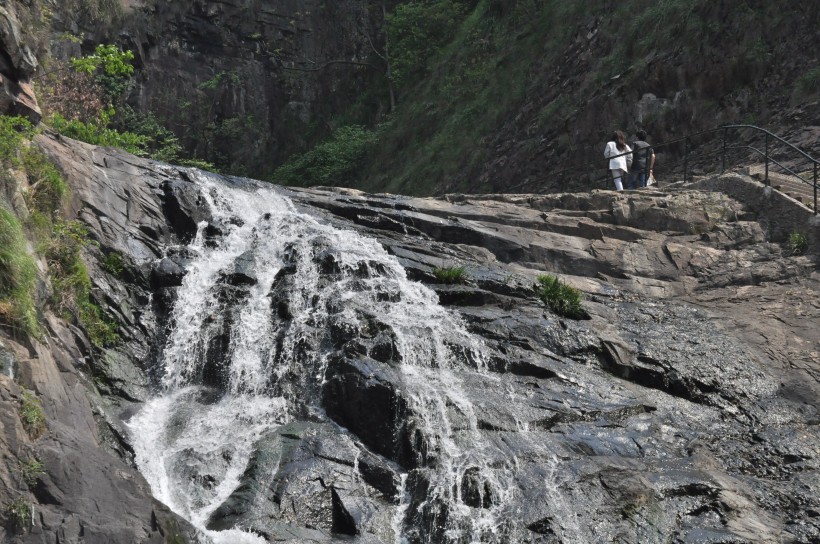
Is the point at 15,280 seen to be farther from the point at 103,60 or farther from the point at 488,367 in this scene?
the point at 488,367

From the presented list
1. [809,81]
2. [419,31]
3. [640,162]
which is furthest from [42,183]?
[419,31]

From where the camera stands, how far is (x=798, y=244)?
1700cm

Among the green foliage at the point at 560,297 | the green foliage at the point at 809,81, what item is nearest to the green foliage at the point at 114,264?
the green foliage at the point at 560,297

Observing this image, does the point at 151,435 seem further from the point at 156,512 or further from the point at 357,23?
the point at 357,23

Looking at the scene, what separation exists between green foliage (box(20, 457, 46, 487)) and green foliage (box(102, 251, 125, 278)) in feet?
20.0

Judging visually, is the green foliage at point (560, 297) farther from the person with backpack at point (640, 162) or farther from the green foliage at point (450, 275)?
the person with backpack at point (640, 162)

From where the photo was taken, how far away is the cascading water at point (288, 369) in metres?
11.0

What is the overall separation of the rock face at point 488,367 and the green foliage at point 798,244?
6.3 inches

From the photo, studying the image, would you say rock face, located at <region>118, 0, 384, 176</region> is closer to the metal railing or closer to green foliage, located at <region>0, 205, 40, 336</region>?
the metal railing

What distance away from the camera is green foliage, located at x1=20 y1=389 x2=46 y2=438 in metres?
8.87

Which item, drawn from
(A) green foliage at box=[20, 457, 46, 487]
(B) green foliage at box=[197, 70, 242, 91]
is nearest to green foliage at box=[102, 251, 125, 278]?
(A) green foliage at box=[20, 457, 46, 487]

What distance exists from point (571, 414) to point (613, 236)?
6.76 metres

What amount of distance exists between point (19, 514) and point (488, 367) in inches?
297

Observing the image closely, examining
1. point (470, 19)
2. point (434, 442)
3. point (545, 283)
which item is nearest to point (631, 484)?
point (434, 442)
